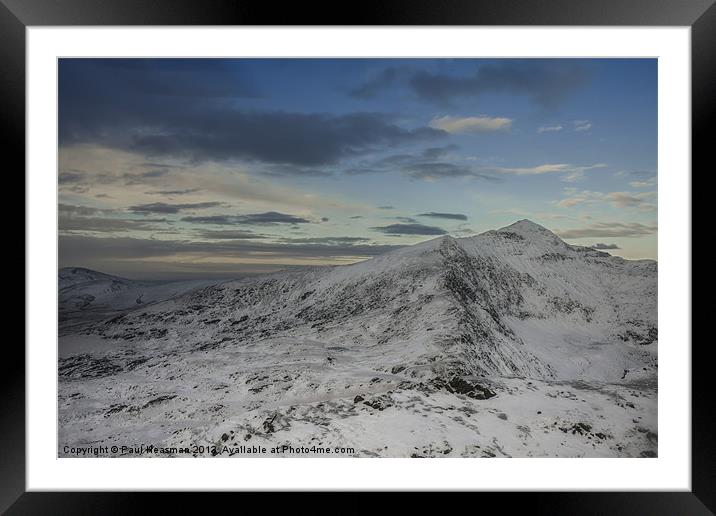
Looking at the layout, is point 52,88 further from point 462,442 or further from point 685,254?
point 685,254

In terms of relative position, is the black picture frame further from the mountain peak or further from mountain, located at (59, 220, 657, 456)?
the mountain peak
